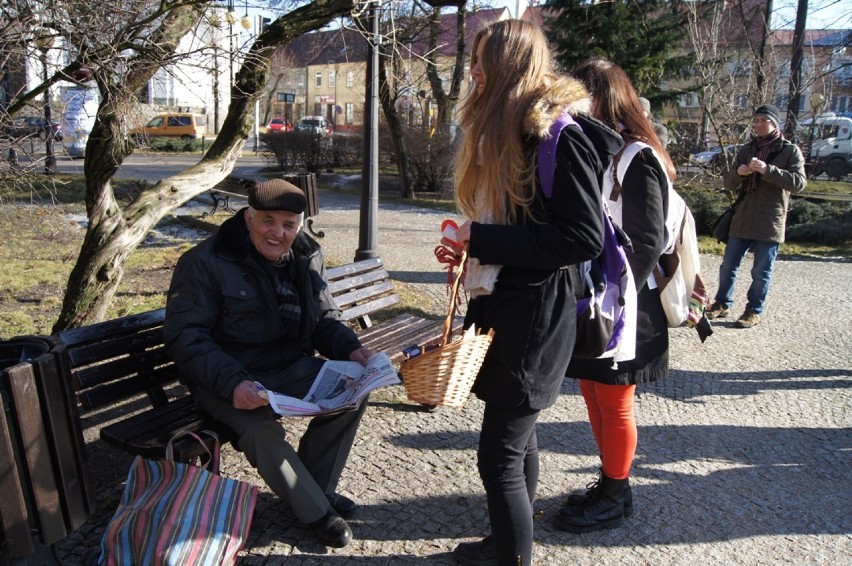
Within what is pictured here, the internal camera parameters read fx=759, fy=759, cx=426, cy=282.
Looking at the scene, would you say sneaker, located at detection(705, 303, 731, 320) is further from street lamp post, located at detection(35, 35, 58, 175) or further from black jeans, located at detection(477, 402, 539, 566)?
street lamp post, located at detection(35, 35, 58, 175)

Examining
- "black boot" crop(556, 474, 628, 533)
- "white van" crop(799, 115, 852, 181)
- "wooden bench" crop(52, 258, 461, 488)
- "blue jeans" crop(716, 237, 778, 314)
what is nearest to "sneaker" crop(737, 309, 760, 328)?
"blue jeans" crop(716, 237, 778, 314)

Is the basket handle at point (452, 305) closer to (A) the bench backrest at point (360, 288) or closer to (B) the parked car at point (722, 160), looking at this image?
(A) the bench backrest at point (360, 288)

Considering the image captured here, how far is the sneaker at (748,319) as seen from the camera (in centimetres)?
672

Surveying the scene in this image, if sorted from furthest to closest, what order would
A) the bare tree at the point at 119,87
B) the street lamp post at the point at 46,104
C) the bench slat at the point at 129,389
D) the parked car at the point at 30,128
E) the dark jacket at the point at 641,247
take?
the parked car at the point at 30,128 → the street lamp post at the point at 46,104 → the bare tree at the point at 119,87 → the bench slat at the point at 129,389 → the dark jacket at the point at 641,247

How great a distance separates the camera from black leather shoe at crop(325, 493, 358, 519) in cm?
328

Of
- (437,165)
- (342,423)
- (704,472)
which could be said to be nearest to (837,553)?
(704,472)

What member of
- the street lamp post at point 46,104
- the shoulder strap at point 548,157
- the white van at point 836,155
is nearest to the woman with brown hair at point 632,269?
the shoulder strap at point 548,157

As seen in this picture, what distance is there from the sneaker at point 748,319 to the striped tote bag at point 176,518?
528cm

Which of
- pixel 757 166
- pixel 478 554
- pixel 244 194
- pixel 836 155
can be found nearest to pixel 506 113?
pixel 478 554

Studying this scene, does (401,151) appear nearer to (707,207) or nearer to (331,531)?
(707,207)

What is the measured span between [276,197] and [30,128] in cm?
244

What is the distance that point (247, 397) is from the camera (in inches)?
113

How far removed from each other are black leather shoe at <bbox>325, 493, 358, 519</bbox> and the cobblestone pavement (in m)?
0.06

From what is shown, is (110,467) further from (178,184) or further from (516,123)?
(516,123)
